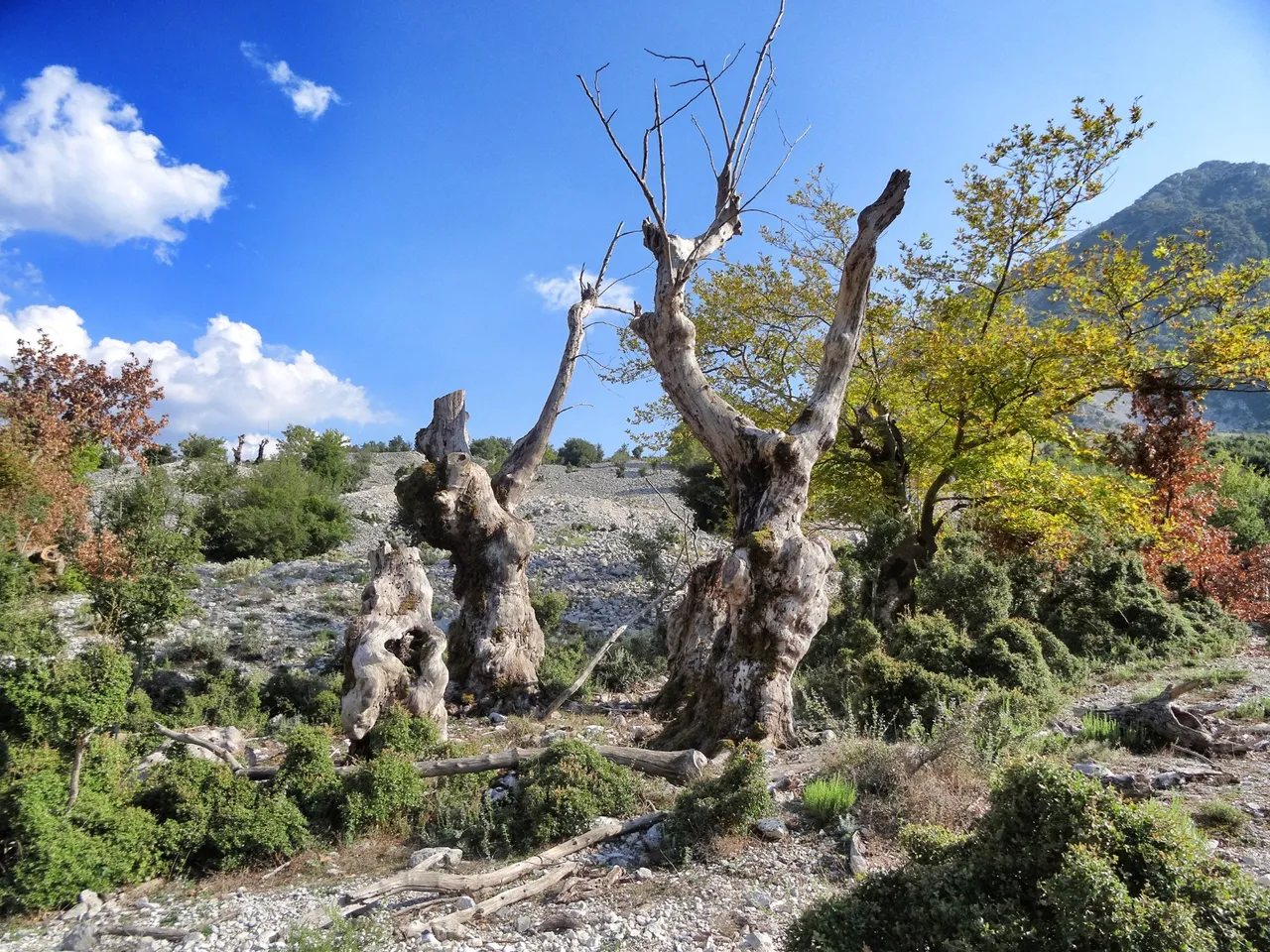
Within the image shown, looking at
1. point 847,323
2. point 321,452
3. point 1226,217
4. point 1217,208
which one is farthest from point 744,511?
point 1217,208

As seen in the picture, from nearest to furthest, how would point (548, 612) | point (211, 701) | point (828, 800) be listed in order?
point (828, 800) → point (211, 701) → point (548, 612)

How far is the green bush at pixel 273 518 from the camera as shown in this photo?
2302cm

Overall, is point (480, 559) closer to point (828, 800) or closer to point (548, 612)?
point (548, 612)

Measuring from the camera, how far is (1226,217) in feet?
235

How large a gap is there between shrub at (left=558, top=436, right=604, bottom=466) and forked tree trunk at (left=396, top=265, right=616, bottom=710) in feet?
140

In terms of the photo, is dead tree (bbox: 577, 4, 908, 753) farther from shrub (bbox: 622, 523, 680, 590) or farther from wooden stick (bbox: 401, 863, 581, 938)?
shrub (bbox: 622, 523, 680, 590)

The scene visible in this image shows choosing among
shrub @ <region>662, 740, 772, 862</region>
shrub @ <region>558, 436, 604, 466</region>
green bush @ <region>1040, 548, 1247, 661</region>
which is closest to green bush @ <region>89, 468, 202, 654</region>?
shrub @ <region>662, 740, 772, 862</region>

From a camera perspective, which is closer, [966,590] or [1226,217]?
[966,590]

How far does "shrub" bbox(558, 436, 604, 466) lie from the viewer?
55.3 m

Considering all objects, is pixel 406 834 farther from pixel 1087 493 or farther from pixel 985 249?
pixel 985 249

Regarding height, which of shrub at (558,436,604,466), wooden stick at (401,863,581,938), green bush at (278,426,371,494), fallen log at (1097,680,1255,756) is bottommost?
wooden stick at (401,863,581,938)

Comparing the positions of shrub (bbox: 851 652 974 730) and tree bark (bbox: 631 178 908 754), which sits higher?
tree bark (bbox: 631 178 908 754)

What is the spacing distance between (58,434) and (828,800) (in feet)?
64.5

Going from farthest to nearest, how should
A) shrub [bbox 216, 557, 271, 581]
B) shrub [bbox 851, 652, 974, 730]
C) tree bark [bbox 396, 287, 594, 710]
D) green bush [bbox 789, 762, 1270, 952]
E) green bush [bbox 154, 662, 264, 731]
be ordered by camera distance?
1. shrub [bbox 216, 557, 271, 581]
2. tree bark [bbox 396, 287, 594, 710]
3. green bush [bbox 154, 662, 264, 731]
4. shrub [bbox 851, 652, 974, 730]
5. green bush [bbox 789, 762, 1270, 952]
